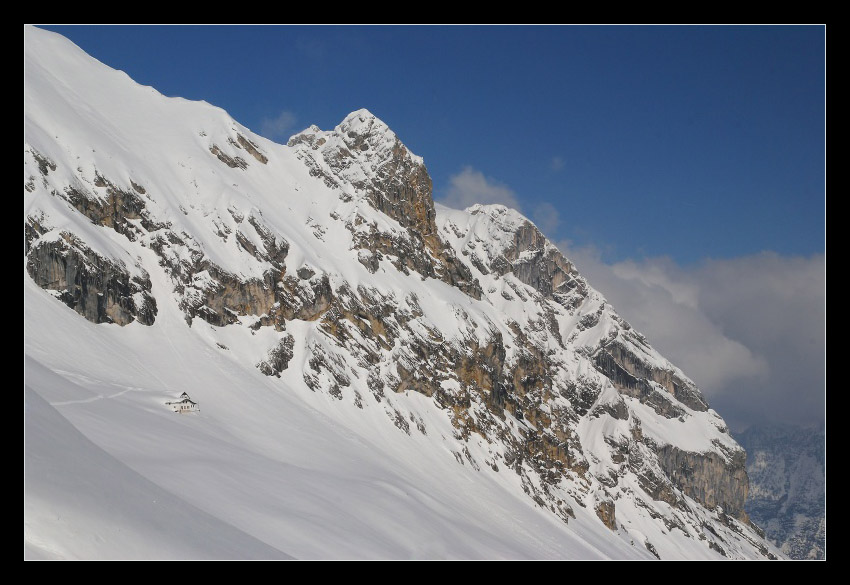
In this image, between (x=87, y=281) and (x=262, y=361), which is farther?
(x=262, y=361)

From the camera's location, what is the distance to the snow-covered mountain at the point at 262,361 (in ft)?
104

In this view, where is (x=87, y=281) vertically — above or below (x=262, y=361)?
below

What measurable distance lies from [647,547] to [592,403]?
4795 cm

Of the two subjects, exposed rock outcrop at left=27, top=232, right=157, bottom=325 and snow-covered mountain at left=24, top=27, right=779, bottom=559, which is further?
exposed rock outcrop at left=27, top=232, right=157, bottom=325

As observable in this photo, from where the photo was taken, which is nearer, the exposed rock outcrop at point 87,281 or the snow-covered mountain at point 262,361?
the snow-covered mountain at point 262,361

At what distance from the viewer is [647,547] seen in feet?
484

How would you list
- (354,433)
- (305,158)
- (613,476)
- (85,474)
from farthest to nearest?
(613,476)
(305,158)
(354,433)
(85,474)

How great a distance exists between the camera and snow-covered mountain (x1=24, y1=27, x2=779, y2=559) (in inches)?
1247

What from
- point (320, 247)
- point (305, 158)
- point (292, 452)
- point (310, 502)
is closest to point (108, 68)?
point (305, 158)

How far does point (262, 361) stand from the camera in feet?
273
